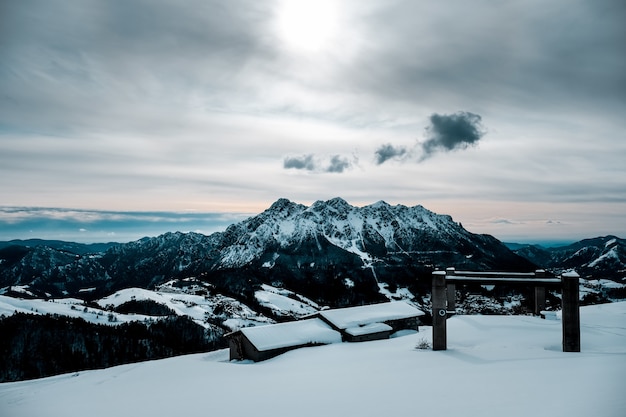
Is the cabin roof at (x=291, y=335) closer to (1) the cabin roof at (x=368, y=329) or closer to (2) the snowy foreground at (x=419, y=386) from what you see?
(1) the cabin roof at (x=368, y=329)

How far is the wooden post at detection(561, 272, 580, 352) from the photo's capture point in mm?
13211

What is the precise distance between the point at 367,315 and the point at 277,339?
27.3ft

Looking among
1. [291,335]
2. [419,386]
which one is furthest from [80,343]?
[419,386]

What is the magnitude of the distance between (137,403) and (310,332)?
17622mm

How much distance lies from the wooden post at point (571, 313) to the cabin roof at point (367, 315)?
1809cm

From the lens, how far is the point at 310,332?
1145 inches

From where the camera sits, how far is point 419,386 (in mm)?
9797

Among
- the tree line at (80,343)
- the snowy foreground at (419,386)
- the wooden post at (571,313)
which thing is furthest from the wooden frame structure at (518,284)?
the tree line at (80,343)

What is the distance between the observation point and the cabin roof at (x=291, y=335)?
27.2 metres

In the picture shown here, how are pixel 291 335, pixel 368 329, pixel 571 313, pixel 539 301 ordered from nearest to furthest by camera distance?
1. pixel 571 313
2. pixel 539 301
3. pixel 291 335
4. pixel 368 329

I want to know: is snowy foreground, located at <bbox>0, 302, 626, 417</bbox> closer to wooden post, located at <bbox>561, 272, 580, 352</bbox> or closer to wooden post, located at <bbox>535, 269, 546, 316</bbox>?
wooden post, located at <bbox>561, 272, 580, 352</bbox>

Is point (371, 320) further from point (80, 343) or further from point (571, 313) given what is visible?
point (80, 343)

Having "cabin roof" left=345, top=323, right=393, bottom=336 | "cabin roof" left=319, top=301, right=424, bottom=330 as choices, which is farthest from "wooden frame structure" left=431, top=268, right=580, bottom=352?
"cabin roof" left=319, top=301, right=424, bottom=330

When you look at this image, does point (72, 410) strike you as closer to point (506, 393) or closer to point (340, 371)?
point (340, 371)
